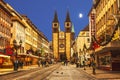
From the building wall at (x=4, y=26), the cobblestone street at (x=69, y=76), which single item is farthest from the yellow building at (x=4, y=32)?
the cobblestone street at (x=69, y=76)

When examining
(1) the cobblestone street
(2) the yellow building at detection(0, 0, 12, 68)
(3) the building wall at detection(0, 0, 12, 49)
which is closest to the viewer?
(1) the cobblestone street

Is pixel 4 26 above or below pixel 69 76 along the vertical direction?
above

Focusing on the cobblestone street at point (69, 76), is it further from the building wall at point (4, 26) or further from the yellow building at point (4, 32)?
the building wall at point (4, 26)

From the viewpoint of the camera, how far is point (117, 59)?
168 feet

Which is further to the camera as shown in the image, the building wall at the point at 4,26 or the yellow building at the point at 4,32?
the building wall at the point at 4,26

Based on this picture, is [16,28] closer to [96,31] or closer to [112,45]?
[96,31]

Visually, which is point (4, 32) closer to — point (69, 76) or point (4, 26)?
point (4, 26)

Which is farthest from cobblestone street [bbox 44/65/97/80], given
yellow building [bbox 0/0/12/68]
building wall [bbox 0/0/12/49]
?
building wall [bbox 0/0/12/49]

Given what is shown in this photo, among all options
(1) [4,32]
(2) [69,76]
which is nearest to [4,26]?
(1) [4,32]

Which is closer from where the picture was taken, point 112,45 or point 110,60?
point 112,45

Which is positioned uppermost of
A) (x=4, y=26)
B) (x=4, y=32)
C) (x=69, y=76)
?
(x=4, y=26)

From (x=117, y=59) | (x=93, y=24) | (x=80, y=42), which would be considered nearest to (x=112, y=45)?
(x=117, y=59)

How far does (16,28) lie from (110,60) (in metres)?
49.6

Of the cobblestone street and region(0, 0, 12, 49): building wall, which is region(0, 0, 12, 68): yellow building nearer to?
region(0, 0, 12, 49): building wall
